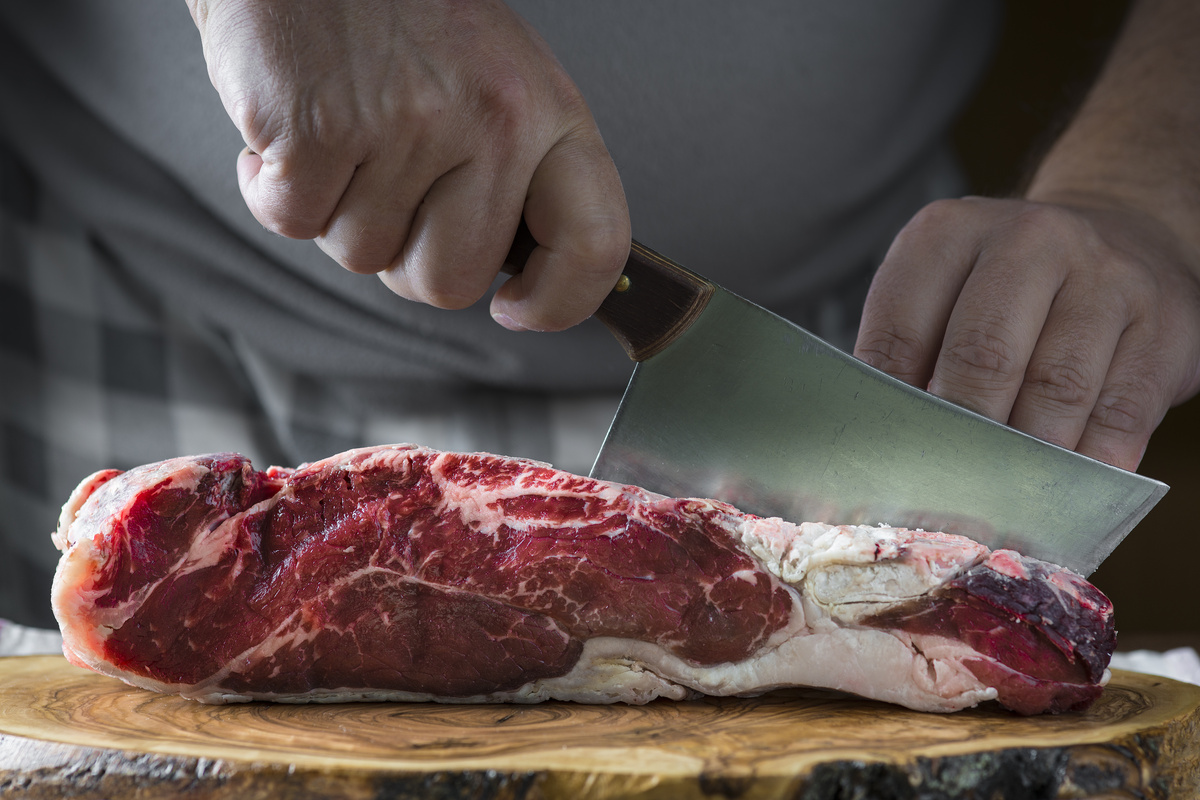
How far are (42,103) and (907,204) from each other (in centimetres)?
295

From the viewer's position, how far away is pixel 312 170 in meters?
1.33

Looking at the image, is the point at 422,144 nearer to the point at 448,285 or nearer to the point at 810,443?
the point at 448,285

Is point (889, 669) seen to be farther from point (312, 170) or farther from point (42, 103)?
point (42, 103)

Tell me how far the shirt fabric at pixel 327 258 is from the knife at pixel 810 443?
111 cm

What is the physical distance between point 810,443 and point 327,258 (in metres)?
1.69

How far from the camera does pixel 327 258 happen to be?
262 cm

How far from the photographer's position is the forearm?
2268mm

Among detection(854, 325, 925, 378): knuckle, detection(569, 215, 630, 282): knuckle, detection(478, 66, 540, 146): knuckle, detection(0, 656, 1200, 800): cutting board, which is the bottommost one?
detection(0, 656, 1200, 800): cutting board

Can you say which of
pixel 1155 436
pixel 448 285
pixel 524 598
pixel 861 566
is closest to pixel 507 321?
pixel 448 285

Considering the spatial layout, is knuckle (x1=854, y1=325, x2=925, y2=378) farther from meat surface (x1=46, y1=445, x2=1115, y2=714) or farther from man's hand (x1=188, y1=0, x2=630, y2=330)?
man's hand (x1=188, y1=0, x2=630, y2=330)

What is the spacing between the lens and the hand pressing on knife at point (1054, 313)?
5.77 ft

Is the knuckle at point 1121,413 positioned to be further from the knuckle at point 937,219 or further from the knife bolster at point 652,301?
the knife bolster at point 652,301

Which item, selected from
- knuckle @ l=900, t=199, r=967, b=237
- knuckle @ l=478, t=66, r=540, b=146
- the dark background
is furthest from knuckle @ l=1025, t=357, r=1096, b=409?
the dark background

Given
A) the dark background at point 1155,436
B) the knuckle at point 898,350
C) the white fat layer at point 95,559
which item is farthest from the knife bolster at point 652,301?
the dark background at point 1155,436
